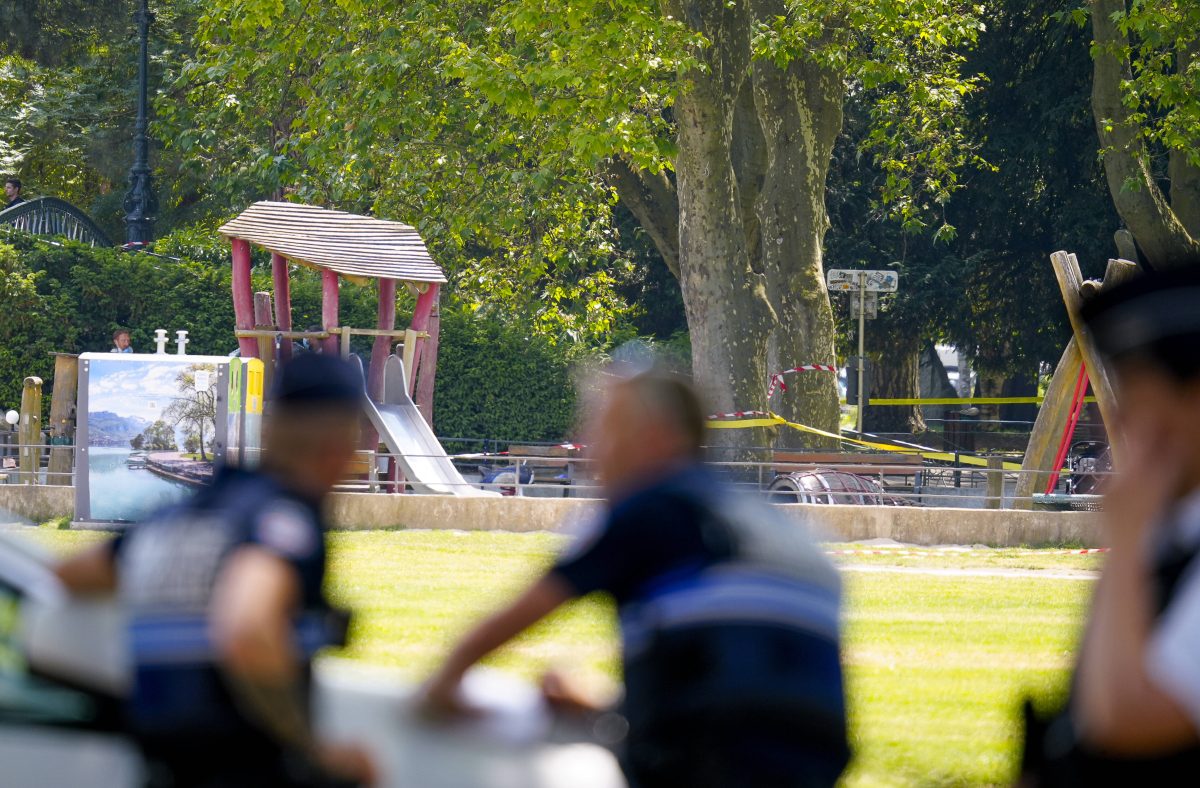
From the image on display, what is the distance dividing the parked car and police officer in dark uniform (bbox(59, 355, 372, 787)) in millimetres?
16361

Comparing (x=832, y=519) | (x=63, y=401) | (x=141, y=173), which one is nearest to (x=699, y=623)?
(x=832, y=519)

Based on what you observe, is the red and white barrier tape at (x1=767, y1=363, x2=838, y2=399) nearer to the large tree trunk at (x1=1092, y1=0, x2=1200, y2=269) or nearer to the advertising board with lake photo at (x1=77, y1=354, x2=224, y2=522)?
the large tree trunk at (x1=1092, y1=0, x2=1200, y2=269)

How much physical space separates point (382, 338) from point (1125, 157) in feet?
36.4

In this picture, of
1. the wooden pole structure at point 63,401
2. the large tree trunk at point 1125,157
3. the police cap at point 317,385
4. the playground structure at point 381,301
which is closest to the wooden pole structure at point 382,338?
the playground structure at point 381,301

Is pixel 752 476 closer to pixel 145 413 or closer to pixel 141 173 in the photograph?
pixel 145 413

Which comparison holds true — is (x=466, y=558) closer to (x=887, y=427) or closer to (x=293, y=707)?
(x=293, y=707)

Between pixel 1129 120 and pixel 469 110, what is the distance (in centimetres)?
974

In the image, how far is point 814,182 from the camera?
84.6 feet

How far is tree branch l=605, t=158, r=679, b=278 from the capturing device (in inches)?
1106

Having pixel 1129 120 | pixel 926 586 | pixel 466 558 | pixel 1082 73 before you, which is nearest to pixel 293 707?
pixel 926 586

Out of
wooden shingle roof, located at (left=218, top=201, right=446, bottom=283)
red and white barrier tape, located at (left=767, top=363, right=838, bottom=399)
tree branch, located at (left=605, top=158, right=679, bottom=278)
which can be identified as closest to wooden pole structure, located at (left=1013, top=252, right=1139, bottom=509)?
red and white barrier tape, located at (left=767, top=363, right=838, bottom=399)

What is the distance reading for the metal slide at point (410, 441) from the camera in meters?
20.2

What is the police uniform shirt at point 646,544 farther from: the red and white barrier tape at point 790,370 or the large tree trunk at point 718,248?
the red and white barrier tape at point 790,370

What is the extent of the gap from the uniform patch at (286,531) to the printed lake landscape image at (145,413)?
14258 millimetres
